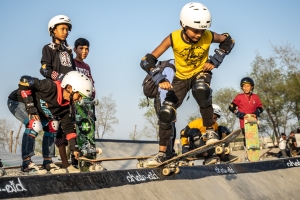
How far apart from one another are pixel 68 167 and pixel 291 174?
188 inches

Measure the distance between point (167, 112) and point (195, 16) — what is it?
1356 mm

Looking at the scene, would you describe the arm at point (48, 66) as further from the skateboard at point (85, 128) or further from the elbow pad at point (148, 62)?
the elbow pad at point (148, 62)

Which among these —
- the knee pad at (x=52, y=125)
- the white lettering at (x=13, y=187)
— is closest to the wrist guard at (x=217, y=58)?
the knee pad at (x=52, y=125)

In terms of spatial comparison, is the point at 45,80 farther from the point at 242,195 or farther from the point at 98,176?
the point at 242,195

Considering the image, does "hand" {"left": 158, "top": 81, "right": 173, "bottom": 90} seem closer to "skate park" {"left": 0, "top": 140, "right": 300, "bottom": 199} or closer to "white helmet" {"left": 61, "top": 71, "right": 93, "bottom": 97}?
"skate park" {"left": 0, "top": 140, "right": 300, "bottom": 199}

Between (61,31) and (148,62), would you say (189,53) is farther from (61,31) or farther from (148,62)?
(61,31)

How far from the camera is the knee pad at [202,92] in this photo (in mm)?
6375

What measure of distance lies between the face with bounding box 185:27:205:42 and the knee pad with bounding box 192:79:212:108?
588 millimetres

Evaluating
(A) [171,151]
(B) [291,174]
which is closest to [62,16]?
(A) [171,151]

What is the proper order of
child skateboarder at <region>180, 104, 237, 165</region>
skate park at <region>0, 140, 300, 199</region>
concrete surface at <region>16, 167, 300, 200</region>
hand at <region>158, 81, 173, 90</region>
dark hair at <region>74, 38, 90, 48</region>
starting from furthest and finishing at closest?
child skateboarder at <region>180, 104, 237, 165</region>
dark hair at <region>74, 38, 90, 48</region>
hand at <region>158, 81, 173, 90</region>
concrete surface at <region>16, 167, 300, 200</region>
skate park at <region>0, 140, 300, 199</region>

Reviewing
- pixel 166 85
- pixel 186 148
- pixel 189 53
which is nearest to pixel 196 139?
pixel 186 148

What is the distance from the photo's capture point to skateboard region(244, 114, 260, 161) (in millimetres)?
11258

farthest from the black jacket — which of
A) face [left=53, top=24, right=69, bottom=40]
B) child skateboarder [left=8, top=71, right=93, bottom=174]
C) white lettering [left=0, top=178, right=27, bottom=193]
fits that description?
white lettering [left=0, top=178, right=27, bottom=193]

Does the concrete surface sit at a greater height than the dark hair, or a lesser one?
lesser
